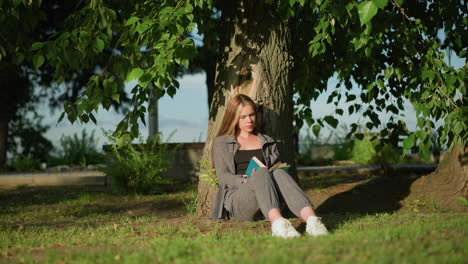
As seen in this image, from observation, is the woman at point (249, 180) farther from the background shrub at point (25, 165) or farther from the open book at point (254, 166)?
the background shrub at point (25, 165)

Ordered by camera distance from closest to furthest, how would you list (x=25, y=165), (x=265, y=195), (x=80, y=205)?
1. (x=265, y=195)
2. (x=80, y=205)
3. (x=25, y=165)

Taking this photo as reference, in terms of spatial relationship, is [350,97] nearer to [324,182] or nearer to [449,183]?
[449,183]

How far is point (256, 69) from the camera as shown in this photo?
583 cm

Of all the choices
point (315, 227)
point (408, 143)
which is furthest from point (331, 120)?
point (315, 227)

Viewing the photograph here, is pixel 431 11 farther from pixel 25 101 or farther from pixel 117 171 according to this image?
pixel 25 101

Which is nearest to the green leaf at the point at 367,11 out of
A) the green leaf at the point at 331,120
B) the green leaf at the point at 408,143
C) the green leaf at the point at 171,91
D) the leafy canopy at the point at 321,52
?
the leafy canopy at the point at 321,52

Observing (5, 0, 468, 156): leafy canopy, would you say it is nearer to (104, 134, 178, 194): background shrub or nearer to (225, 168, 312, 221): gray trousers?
(225, 168, 312, 221): gray trousers

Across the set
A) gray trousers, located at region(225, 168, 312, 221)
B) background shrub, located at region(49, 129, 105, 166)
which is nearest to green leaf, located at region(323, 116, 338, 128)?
gray trousers, located at region(225, 168, 312, 221)

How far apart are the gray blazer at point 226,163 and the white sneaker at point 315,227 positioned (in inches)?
37.1

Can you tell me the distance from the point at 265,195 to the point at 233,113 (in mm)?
1193

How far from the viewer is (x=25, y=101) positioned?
16.3 m

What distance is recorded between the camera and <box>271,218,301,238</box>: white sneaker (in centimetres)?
412

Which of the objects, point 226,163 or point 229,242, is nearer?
point 229,242

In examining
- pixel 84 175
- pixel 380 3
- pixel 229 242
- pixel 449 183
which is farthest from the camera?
pixel 84 175
